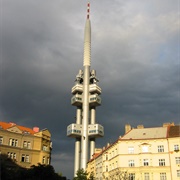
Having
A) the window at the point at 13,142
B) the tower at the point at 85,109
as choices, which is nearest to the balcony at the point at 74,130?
the tower at the point at 85,109

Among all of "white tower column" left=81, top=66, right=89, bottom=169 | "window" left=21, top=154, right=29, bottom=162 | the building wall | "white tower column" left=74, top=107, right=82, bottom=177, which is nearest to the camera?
the building wall

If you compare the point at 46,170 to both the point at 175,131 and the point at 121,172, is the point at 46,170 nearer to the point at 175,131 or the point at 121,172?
the point at 121,172

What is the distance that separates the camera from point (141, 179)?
2598 inches

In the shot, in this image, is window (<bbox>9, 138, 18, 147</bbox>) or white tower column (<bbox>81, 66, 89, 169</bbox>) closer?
window (<bbox>9, 138, 18, 147</bbox>)

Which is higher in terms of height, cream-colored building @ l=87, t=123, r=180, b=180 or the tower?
the tower

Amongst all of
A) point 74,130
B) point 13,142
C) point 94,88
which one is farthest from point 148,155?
point 94,88

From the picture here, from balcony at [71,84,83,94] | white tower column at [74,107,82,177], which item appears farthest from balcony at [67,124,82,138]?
balcony at [71,84,83,94]

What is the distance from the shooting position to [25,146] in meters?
84.3

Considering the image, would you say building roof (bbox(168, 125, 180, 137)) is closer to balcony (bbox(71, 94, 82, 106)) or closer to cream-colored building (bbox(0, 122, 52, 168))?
cream-colored building (bbox(0, 122, 52, 168))

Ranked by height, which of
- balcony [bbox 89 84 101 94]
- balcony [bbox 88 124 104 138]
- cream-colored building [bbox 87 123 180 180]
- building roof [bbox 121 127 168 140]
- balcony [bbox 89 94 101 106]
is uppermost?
balcony [bbox 89 84 101 94]

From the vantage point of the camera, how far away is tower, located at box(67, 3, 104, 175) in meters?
133

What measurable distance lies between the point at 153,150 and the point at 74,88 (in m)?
82.0

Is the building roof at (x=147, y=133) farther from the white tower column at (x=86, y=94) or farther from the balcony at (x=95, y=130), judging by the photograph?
the white tower column at (x=86, y=94)

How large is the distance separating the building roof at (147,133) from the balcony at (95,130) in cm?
5578
